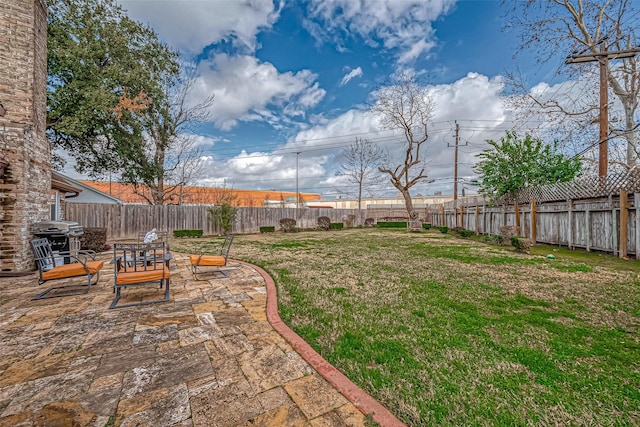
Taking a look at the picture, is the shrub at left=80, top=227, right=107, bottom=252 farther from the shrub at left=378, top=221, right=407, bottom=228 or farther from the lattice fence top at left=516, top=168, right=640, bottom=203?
the shrub at left=378, top=221, right=407, bottom=228

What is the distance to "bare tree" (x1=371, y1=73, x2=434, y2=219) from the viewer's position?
57.2 ft

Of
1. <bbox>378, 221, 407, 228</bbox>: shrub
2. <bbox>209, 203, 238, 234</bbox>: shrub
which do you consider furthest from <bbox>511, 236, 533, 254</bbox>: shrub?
<bbox>378, 221, 407, 228</bbox>: shrub

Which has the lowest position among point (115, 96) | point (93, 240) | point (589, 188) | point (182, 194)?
point (93, 240)

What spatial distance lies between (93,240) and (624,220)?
575 inches

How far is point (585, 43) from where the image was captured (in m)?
9.34

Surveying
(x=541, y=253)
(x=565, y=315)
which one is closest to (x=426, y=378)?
(x=565, y=315)

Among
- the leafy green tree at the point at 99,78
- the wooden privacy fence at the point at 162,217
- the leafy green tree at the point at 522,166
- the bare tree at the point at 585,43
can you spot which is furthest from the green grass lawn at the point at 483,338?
the wooden privacy fence at the point at 162,217

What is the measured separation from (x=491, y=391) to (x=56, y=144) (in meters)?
16.2

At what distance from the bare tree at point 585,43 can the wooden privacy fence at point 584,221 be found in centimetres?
380

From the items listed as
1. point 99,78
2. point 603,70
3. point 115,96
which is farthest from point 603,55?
point 99,78

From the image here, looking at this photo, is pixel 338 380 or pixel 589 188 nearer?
pixel 338 380

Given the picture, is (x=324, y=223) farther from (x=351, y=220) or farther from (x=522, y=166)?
(x=522, y=166)

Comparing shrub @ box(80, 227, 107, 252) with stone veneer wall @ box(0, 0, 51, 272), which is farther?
shrub @ box(80, 227, 107, 252)

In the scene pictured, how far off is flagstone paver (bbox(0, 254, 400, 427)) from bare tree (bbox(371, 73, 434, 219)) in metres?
16.7
